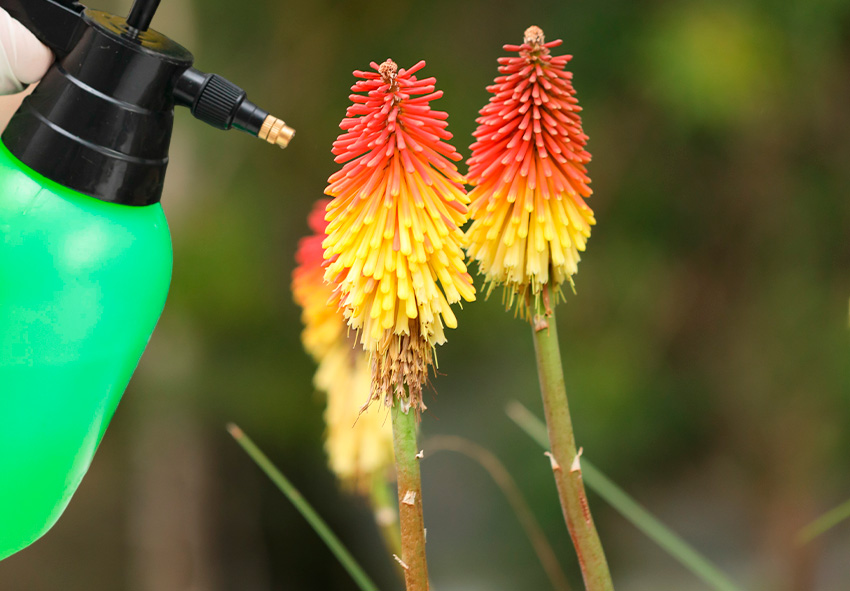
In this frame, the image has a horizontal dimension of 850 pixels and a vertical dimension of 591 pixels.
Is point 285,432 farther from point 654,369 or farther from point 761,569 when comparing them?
point 761,569

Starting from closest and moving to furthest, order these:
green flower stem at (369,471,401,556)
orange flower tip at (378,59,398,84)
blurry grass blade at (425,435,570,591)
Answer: orange flower tip at (378,59,398,84), green flower stem at (369,471,401,556), blurry grass blade at (425,435,570,591)

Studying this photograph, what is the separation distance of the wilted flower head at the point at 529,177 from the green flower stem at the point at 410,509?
7 cm

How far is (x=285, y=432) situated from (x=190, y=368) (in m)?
0.15

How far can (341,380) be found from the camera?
18.7 inches

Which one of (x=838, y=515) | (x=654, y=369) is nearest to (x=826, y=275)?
(x=654, y=369)

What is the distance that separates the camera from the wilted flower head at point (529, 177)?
0.24 metres

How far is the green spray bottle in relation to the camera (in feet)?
0.68

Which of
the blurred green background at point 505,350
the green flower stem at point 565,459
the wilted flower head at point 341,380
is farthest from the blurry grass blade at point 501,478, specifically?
the green flower stem at point 565,459

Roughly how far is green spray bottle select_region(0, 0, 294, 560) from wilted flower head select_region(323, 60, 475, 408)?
3cm

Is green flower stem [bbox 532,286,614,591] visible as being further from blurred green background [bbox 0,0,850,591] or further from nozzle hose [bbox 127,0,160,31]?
blurred green background [bbox 0,0,850,591]

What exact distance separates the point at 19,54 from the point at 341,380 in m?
0.29

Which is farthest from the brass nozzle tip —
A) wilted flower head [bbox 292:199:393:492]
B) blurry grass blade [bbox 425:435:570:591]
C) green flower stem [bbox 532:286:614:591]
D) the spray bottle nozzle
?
blurry grass blade [bbox 425:435:570:591]

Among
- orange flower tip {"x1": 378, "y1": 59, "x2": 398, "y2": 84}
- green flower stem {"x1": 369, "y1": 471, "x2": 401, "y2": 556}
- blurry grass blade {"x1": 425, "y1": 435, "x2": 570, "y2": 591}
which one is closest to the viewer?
orange flower tip {"x1": 378, "y1": 59, "x2": 398, "y2": 84}

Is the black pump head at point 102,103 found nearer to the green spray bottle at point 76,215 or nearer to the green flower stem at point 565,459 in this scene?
the green spray bottle at point 76,215
